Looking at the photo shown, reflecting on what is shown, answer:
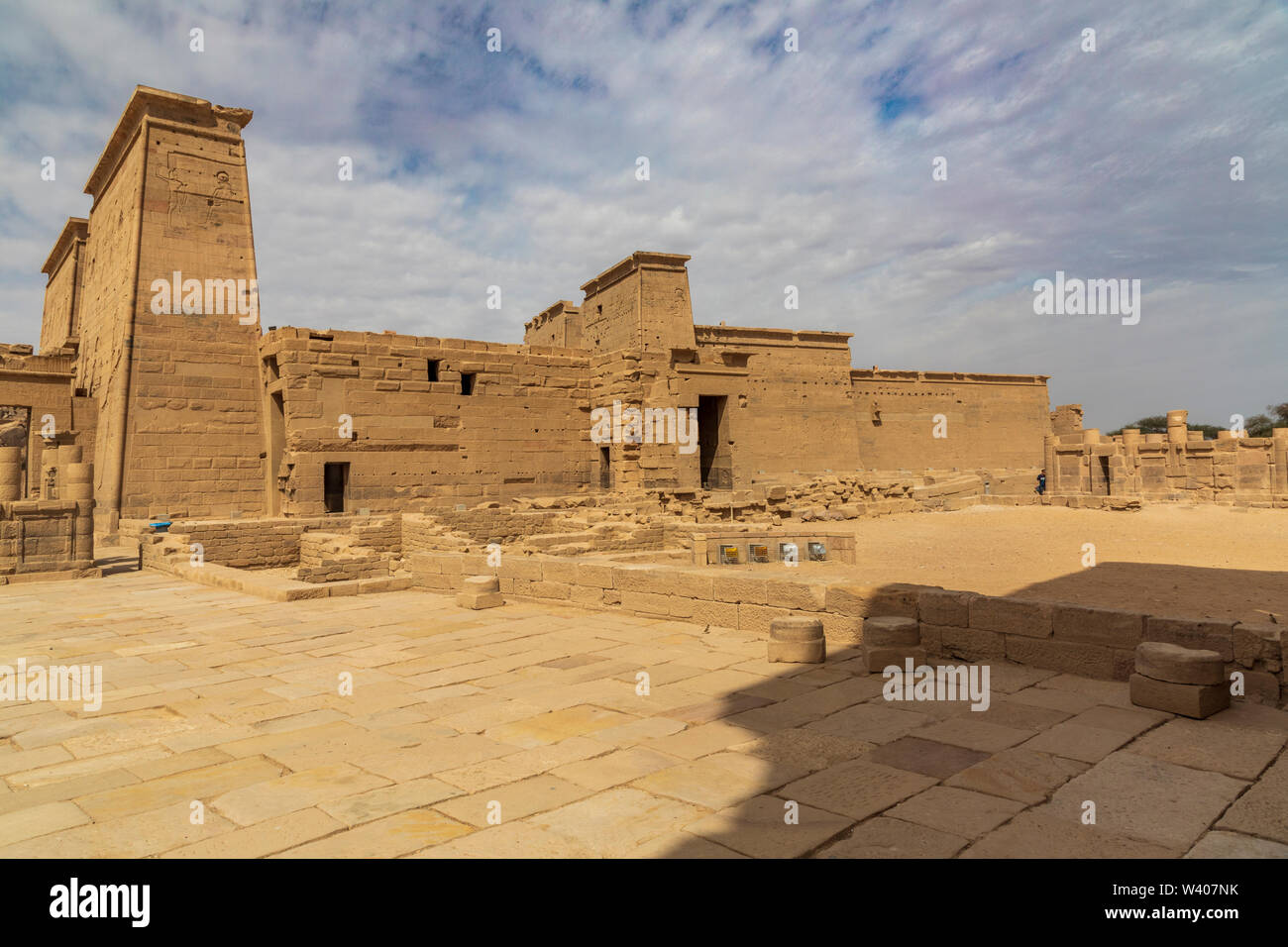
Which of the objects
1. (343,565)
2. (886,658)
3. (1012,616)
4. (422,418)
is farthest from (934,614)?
(422,418)

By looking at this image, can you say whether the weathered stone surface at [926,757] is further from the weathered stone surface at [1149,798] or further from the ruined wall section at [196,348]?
the ruined wall section at [196,348]

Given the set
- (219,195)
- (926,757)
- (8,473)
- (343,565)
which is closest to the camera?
(926,757)

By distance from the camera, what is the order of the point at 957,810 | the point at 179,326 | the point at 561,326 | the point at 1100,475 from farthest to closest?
the point at 561,326
the point at 1100,475
the point at 179,326
the point at 957,810

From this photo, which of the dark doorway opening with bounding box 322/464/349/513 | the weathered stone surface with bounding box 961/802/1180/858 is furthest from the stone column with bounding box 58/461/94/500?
the weathered stone surface with bounding box 961/802/1180/858

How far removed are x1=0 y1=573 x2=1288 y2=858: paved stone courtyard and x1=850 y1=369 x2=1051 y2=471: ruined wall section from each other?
92.4ft

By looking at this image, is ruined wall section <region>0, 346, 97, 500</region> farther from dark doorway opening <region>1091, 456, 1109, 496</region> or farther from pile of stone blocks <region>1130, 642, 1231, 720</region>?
dark doorway opening <region>1091, 456, 1109, 496</region>

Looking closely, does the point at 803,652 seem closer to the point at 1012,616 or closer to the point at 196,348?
the point at 1012,616

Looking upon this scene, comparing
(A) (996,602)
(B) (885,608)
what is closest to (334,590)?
(B) (885,608)

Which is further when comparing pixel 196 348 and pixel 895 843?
pixel 196 348

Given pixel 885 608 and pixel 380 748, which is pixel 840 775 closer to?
pixel 380 748

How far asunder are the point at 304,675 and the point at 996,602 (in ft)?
17.2

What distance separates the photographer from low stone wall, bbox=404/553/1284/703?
462cm

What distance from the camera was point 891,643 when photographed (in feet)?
→ 18.1

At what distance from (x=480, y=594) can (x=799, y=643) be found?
4.16 metres
